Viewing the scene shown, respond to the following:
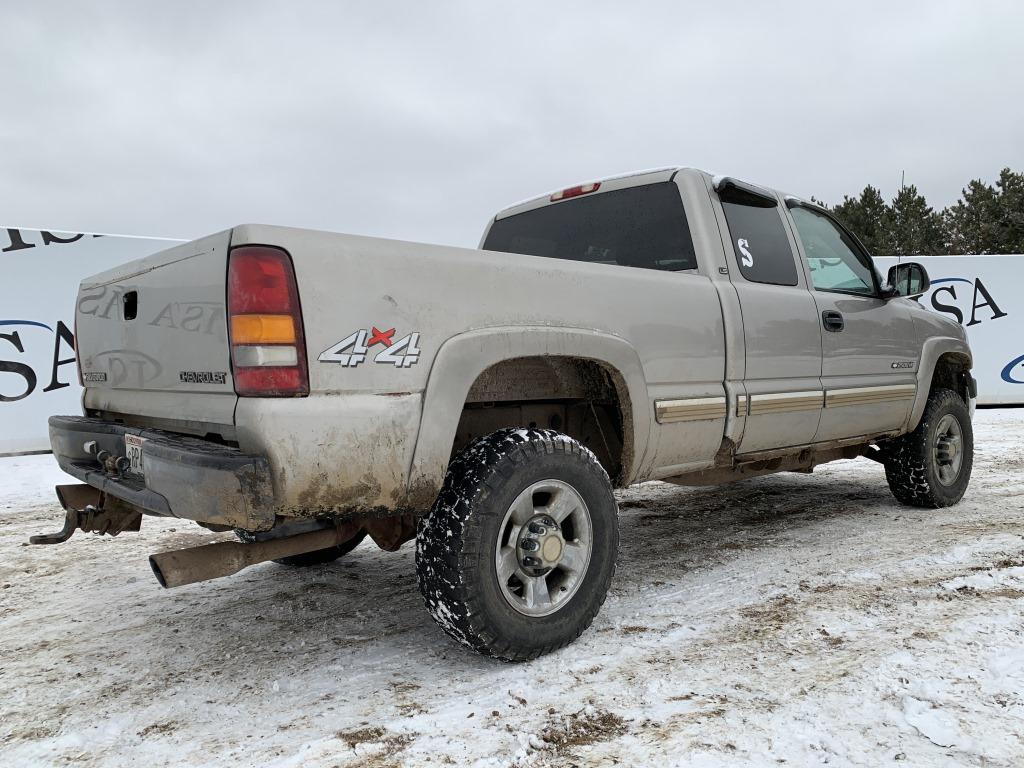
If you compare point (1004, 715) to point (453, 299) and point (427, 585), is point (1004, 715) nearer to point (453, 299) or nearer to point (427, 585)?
point (427, 585)

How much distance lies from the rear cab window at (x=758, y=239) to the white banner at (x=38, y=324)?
7.46m

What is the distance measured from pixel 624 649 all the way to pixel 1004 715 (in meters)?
1.17

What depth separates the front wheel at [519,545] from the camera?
2.36m

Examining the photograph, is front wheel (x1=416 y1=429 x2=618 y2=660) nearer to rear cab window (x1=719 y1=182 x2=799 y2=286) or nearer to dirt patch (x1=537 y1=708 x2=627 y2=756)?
dirt patch (x1=537 y1=708 x2=627 y2=756)

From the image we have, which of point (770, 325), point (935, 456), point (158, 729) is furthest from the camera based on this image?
point (935, 456)

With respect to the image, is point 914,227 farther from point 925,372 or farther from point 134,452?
point 134,452

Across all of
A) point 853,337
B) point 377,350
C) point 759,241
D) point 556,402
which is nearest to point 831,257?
point 853,337

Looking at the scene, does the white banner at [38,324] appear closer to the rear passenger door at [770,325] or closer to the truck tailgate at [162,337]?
the truck tailgate at [162,337]

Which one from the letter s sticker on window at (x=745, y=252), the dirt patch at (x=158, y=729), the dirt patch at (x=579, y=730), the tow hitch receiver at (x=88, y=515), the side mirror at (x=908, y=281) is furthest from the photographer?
the side mirror at (x=908, y=281)

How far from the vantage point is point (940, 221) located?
1385 inches

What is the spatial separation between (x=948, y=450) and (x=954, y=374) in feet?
1.93

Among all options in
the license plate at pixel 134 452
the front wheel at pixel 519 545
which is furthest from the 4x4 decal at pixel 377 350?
the license plate at pixel 134 452

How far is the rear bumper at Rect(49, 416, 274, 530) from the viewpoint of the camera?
202 cm

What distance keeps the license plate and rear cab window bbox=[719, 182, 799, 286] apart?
2.73 meters
